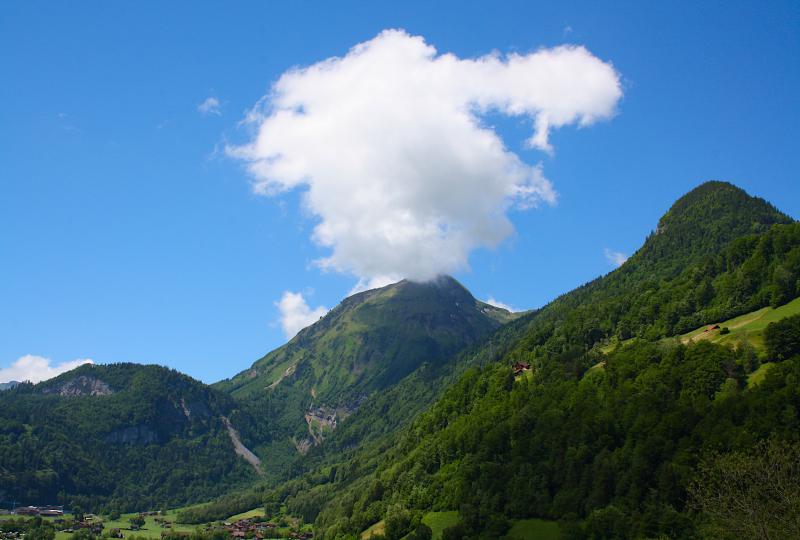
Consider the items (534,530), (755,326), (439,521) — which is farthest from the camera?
(755,326)

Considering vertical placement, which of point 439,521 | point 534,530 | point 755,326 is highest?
point 755,326

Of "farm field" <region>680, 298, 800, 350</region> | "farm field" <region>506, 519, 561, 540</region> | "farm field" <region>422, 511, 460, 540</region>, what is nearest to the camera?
"farm field" <region>506, 519, 561, 540</region>

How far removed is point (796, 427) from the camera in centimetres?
12644

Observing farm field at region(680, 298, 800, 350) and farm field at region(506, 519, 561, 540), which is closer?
farm field at region(506, 519, 561, 540)

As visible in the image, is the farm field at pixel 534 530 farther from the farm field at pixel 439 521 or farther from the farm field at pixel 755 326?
the farm field at pixel 755 326

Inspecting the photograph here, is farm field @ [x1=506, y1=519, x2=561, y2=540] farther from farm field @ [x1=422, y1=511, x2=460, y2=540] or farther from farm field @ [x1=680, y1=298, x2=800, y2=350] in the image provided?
farm field @ [x1=680, y1=298, x2=800, y2=350]

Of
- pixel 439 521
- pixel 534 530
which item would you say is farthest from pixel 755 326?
pixel 439 521

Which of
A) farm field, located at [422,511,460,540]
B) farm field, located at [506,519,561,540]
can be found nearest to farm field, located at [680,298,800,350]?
farm field, located at [506,519,561,540]

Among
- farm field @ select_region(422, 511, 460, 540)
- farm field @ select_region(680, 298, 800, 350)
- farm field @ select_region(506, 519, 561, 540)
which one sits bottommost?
farm field @ select_region(506, 519, 561, 540)

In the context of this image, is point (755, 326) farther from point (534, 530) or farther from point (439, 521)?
point (439, 521)

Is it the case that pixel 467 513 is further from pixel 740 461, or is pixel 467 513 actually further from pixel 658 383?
pixel 740 461

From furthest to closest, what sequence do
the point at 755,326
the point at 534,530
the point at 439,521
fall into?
the point at 755,326
the point at 439,521
the point at 534,530

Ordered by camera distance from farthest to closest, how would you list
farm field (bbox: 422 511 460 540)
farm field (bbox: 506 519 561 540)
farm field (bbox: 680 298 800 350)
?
1. farm field (bbox: 422 511 460 540)
2. farm field (bbox: 680 298 800 350)
3. farm field (bbox: 506 519 561 540)

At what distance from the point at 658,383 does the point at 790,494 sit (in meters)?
107
